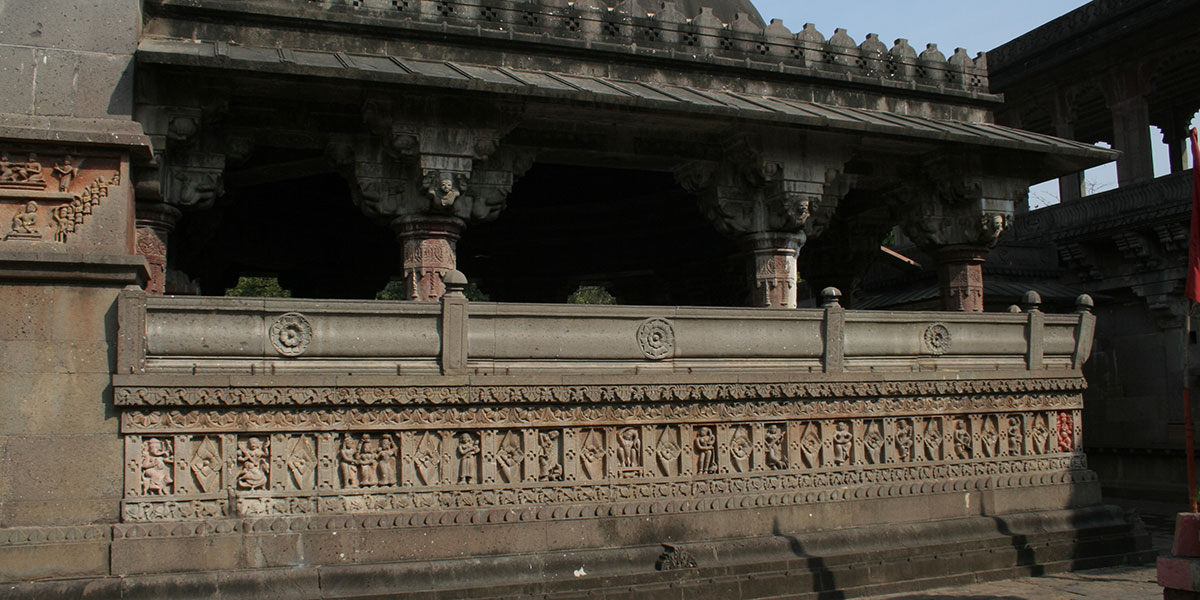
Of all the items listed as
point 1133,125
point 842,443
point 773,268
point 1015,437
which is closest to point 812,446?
point 842,443

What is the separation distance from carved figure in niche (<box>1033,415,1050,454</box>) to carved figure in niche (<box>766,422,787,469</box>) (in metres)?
3.35

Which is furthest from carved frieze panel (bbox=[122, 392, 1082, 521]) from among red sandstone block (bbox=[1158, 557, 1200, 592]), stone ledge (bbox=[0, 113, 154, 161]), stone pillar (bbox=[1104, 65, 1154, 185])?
stone pillar (bbox=[1104, 65, 1154, 185])

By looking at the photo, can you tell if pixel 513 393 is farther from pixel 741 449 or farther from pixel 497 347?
pixel 741 449

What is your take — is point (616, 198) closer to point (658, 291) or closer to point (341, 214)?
point (658, 291)

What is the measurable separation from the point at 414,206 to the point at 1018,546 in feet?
24.3

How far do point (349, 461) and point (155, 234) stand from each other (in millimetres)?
3882

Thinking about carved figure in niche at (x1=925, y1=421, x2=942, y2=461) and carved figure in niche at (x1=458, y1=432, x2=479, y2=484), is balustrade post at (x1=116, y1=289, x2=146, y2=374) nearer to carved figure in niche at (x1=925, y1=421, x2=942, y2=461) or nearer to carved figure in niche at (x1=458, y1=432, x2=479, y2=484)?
carved figure in niche at (x1=458, y1=432, x2=479, y2=484)

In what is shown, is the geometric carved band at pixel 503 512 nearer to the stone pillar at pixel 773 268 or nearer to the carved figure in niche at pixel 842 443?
the carved figure in niche at pixel 842 443

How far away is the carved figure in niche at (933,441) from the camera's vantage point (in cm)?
1034

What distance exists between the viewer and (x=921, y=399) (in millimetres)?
10281

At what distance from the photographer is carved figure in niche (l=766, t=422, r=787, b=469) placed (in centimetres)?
952

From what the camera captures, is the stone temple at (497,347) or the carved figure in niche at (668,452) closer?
the stone temple at (497,347)

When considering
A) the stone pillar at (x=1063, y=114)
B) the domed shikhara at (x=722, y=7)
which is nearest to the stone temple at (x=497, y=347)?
the domed shikhara at (x=722, y=7)

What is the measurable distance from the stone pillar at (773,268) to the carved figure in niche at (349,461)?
6.00 m
